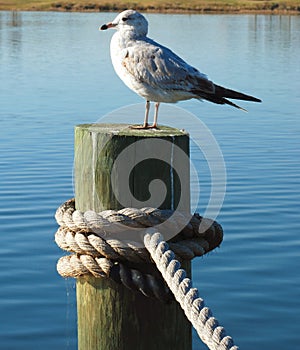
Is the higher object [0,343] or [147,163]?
[147,163]

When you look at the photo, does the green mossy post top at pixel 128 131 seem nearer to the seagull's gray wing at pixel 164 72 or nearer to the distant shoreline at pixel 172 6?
the seagull's gray wing at pixel 164 72

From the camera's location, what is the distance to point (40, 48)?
32.1 metres

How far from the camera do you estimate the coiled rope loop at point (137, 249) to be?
3.68 meters

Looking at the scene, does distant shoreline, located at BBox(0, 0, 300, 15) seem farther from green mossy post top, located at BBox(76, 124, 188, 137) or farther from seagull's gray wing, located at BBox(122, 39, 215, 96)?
green mossy post top, located at BBox(76, 124, 188, 137)

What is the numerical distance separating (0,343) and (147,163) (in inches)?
126

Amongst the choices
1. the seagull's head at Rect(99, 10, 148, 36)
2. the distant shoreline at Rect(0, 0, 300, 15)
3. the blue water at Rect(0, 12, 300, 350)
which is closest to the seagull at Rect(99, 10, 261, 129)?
the seagull's head at Rect(99, 10, 148, 36)

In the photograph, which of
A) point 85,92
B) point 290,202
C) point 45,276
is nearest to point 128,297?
point 45,276

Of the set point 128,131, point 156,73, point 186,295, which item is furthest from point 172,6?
point 186,295

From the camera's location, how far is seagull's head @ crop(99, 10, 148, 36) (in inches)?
204

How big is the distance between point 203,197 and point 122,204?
644 centimetres

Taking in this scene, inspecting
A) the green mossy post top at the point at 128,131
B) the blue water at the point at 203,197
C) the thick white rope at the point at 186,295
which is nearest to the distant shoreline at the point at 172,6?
the blue water at the point at 203,197

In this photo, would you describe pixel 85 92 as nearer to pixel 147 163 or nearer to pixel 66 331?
pixel 66 331

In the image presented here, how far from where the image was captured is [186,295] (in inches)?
141

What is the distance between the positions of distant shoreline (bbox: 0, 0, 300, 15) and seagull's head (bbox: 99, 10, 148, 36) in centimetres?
6067
